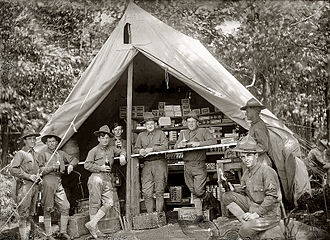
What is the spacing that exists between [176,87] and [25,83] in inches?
170

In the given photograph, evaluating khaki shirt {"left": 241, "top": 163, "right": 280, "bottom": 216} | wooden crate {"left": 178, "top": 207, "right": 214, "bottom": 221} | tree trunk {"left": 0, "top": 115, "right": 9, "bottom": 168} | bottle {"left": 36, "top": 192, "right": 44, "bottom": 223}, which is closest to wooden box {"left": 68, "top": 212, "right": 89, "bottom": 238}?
bottle {"left": 36, "top": 192, "right": 44, "bottom": 223}

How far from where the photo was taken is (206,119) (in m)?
8.99

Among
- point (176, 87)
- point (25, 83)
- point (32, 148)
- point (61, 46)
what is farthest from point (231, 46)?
point (32, 148)

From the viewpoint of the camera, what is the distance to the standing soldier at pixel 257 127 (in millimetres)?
6664

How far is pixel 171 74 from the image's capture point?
300 inches

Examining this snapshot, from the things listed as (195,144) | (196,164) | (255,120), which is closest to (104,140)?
(195,144)

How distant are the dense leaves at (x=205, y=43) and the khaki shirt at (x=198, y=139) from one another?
14.4ft

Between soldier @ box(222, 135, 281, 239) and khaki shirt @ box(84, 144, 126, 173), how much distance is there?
247 centimetres

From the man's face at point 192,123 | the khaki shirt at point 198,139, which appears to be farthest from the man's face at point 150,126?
the man's face at point 192,123

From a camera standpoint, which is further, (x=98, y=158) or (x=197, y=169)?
(x=197, y=169)

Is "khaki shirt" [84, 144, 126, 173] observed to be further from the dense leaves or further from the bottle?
the dense leaves

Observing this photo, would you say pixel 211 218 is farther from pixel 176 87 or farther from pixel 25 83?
pixel 25 83

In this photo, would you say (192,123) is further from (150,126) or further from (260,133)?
(260,133)

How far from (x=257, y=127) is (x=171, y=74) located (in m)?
1.81
